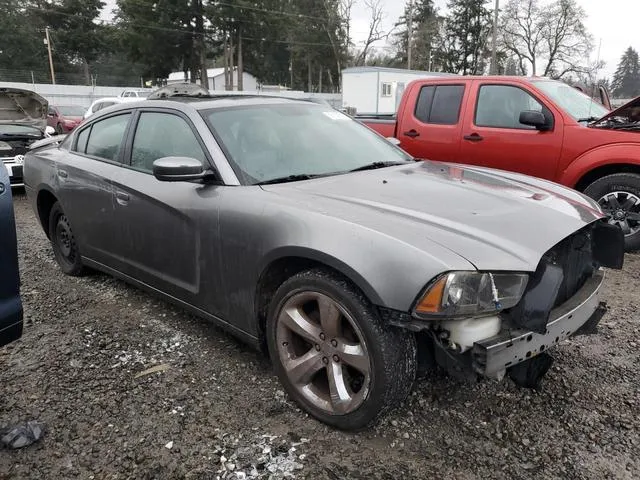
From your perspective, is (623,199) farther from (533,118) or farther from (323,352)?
(323,352)

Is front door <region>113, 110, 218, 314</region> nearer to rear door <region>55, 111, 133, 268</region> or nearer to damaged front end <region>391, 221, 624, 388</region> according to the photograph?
rear door <region>55, 111, 133, 268</region>

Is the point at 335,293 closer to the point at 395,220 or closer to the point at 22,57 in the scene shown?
the point at 395,220


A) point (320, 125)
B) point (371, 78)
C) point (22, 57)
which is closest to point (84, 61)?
point (22, 57)

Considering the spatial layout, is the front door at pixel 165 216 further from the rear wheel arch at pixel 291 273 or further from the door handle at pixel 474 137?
the door handle at pixel 474 137

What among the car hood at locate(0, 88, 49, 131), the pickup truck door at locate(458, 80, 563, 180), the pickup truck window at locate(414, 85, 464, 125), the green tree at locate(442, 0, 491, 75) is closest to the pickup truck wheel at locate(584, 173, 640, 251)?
the pickup truck door at locate(458, 80, 563, 180)

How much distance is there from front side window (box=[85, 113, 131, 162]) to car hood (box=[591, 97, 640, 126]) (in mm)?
4368

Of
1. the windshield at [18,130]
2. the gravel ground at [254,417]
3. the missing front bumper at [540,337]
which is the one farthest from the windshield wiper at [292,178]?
the windshield at [18,130]

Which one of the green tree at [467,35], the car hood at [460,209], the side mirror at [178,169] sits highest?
the green tree at [467,35]

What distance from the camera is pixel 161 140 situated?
3395mm

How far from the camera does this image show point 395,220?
2.30 m

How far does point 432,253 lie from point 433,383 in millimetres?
1079

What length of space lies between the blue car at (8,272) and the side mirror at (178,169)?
711mm

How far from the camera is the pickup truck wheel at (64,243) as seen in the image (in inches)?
173

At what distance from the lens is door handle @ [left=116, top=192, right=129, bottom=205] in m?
3.44
